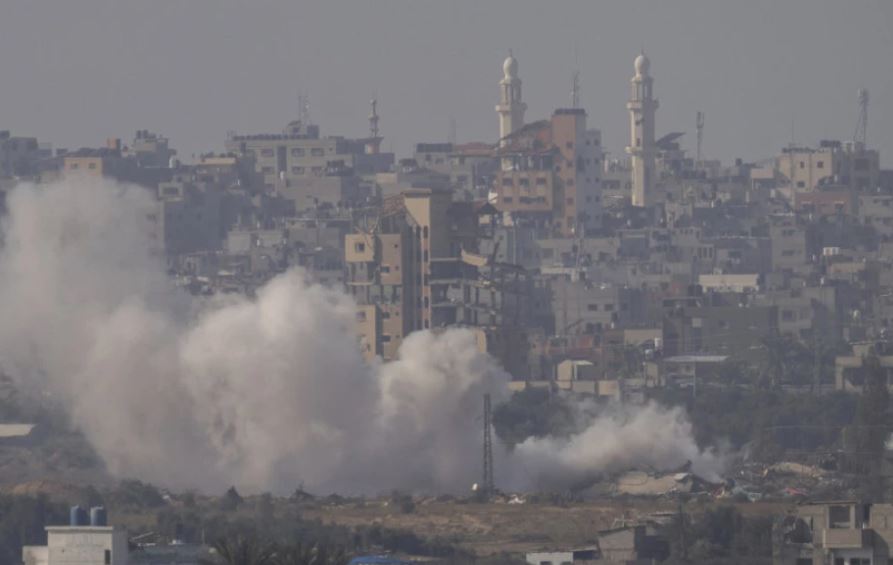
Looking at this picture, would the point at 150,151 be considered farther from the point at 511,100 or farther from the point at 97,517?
the point at 97,517

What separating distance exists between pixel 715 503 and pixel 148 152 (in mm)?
100827

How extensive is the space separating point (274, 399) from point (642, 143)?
95.2 metres

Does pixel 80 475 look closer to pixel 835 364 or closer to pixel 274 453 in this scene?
pixel 274 453

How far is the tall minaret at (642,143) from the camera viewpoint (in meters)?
177

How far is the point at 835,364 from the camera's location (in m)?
113

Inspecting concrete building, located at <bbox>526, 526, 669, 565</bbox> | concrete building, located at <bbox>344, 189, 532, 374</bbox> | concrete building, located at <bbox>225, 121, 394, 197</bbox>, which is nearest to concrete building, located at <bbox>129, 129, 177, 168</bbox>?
concrete building, located at <bbox>225, 121, 394, 197</bbox>

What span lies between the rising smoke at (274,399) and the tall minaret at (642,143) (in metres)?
87.5

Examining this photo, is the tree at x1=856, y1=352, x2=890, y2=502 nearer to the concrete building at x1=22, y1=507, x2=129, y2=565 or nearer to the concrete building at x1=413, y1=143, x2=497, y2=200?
the concrete building at x1=22, y1=507, x2=129, y2=565

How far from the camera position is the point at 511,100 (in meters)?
181

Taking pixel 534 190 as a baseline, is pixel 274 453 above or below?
below

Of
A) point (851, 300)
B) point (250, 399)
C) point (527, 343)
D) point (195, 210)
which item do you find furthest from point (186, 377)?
point (195, 210)

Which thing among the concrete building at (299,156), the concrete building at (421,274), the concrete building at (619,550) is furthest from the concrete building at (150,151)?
the concrete building at (619,550)

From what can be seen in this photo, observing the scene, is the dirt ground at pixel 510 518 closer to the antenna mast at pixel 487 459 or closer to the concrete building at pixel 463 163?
the antenna mast at pixel 487 459

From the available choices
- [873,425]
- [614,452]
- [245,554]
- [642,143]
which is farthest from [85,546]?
[642,143]
